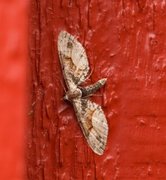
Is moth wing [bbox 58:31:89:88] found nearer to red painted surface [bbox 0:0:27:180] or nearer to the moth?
the moth

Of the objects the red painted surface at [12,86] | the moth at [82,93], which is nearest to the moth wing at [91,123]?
the moth at [82,93]

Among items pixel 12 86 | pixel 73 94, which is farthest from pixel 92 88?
pixel 12 86

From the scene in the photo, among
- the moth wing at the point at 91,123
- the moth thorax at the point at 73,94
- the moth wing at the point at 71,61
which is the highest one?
the moth wing at the point at 71,61

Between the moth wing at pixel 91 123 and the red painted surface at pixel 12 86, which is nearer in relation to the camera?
the red painted surface at pixel 12 86

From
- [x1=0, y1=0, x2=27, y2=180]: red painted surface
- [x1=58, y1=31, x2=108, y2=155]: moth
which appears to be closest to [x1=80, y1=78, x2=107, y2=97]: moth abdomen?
[x1=58, y1=31, x2=108, y2=155]: moth

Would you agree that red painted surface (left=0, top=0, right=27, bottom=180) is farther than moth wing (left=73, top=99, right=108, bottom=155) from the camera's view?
No

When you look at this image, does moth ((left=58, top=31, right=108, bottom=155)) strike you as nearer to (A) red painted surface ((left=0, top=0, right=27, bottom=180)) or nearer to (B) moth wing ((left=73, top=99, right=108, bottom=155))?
(B) moth wing ((left=73, top=99, right=108, bottom=155))

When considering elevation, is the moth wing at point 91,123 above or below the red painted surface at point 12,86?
below

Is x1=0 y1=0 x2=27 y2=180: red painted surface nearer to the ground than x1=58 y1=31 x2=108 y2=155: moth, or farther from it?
farther from it

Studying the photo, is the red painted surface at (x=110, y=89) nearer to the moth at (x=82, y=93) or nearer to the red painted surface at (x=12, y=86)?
the moth at (x=82, y=93)

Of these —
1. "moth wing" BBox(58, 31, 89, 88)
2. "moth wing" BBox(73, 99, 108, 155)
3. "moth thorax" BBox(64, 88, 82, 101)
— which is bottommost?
"moth wing" BBox(73, 99, 108, 155)
